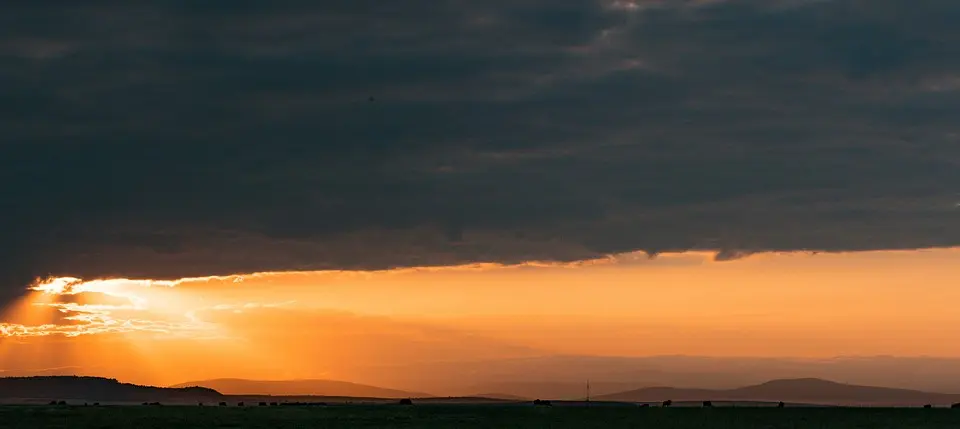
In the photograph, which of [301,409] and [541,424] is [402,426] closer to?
[541,424]

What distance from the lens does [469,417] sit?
155m

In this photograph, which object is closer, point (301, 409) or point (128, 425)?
point (128, 425)

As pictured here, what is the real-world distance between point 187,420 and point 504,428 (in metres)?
39.9

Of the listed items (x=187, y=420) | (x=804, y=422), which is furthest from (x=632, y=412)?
(x=187, y=420)

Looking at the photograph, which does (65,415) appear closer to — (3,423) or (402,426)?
(3,423)

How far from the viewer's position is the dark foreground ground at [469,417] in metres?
143

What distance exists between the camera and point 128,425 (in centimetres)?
14162

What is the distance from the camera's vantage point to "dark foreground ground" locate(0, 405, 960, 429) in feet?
470

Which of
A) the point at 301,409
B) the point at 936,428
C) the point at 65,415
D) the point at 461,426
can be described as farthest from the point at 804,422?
the point at 65,415

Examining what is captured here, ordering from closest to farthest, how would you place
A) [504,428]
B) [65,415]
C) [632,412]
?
1. [504,428]
2. [65,415]
3. [632,412]

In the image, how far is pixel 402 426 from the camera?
460 ft

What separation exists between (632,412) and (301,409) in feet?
152

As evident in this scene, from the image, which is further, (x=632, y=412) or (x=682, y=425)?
(x=632, y=412)

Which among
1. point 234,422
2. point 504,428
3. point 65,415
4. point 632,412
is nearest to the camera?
point 504,428
